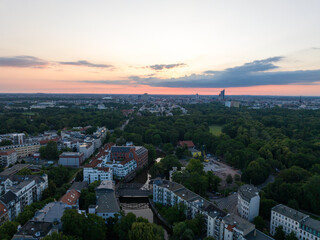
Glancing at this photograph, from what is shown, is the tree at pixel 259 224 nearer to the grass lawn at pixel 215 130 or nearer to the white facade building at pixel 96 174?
the white facade building at pixel 96 174

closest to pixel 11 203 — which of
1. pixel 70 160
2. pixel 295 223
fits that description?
pixel 70 160

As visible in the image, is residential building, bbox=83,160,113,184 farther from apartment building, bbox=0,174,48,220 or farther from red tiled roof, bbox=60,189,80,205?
red tiled roof, bbox=60,189,80,205

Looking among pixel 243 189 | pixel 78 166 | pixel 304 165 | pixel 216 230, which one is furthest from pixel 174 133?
pixel 216 230

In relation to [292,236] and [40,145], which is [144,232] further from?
[40,145]

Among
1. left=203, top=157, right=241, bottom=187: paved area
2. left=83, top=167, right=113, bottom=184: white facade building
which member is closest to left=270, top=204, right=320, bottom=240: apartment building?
left=203, top=157, right=241, bottom=187: paved area

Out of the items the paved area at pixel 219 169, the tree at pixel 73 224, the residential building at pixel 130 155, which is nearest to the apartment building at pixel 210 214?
the tree at pixel 73 224

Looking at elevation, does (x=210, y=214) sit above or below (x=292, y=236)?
above
